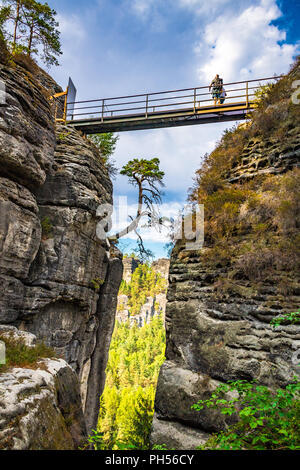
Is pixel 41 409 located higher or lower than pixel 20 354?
lower

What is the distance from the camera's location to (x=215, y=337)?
18.6ft

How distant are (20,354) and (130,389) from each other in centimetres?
4222

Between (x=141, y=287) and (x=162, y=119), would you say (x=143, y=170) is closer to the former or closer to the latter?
(x=162, y=119)

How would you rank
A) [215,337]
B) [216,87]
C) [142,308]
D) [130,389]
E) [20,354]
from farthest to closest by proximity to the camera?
[142,308], [130,389], [216,87], [215,337], [20,354]

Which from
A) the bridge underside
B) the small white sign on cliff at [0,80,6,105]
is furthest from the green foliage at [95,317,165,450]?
the bridge underside

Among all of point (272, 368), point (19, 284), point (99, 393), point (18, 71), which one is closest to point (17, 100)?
point (18, 71)

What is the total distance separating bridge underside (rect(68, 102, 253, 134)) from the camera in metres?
13.9

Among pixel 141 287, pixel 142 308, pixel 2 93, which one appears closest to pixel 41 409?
pixel 2 93

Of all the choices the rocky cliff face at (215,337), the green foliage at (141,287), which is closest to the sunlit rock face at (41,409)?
the rocky cliff face at (215,337)

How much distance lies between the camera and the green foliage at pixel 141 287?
88.2 metres

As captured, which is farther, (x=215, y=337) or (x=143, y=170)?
(x=143, y=170)

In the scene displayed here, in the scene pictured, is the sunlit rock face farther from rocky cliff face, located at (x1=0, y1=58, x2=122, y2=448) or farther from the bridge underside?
the bridge underside

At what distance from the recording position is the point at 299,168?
709cm

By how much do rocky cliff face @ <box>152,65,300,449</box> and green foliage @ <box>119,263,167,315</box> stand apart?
262 ft
